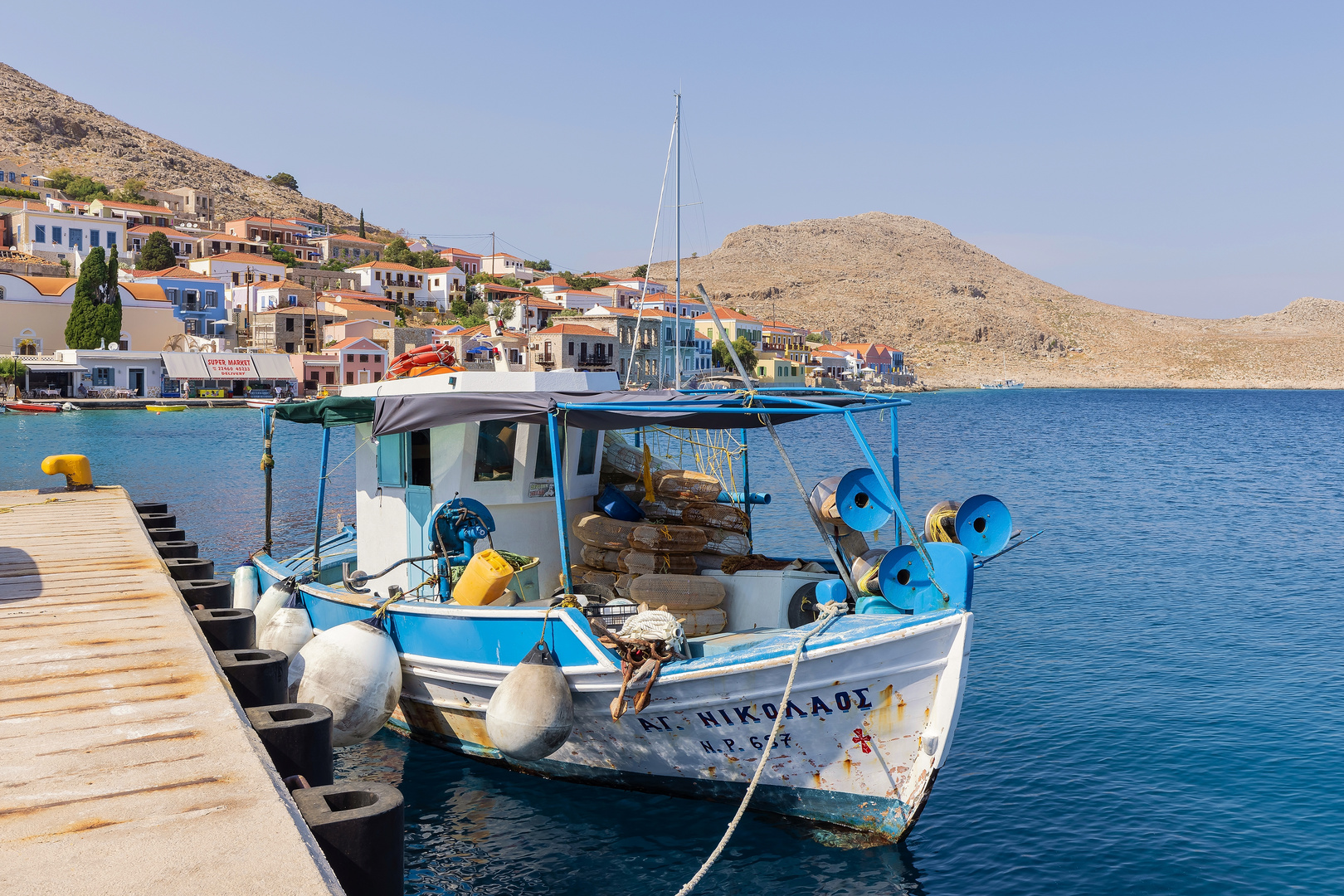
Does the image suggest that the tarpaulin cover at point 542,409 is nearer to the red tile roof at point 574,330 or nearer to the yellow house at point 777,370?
the red tile roof at point 574,330

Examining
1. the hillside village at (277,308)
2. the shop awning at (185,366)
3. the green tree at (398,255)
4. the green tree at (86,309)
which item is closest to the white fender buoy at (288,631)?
the hillside village at (277,308)

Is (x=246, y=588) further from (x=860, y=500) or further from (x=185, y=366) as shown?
(x=185, y=366)

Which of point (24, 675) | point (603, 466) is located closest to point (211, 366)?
point (603, 466)

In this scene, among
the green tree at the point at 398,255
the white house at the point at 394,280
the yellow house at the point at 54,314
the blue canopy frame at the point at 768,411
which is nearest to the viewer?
the blue canopy frame at the point at 768,411

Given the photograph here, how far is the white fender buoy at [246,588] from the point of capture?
12938 mm

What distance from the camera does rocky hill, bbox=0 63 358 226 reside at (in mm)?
147750

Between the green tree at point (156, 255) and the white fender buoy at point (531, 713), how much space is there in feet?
322

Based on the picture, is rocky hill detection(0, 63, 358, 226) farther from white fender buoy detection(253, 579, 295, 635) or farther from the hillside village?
white fender buoy detection(253, 579, 295, 635)

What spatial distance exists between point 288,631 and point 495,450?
10.1 ft

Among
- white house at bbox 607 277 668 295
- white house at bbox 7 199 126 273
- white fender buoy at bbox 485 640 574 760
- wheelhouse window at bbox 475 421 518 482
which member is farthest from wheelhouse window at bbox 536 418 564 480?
white house at bbox 607 277 668 295

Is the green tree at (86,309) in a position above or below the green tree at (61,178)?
below

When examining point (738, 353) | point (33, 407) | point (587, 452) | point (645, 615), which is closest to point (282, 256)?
point (33, 407)

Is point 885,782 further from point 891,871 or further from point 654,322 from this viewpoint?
point 654,322

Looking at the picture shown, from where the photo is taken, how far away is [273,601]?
11.3m
